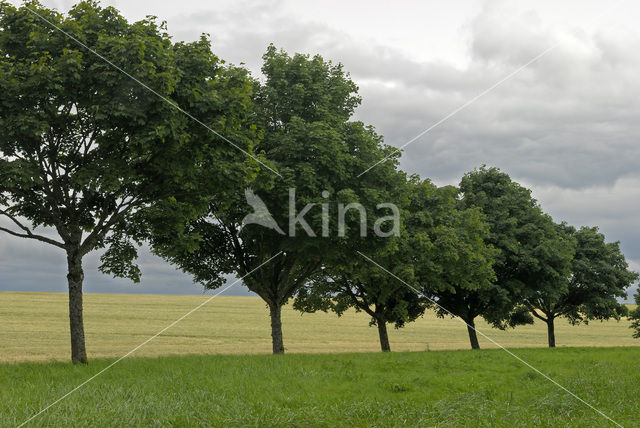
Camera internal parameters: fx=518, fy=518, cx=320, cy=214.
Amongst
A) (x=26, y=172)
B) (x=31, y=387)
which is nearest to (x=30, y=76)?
(x=26, y=172)

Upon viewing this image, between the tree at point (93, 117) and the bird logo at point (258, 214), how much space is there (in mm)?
3893

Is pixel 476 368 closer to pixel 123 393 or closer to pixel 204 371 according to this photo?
pixel 204 371

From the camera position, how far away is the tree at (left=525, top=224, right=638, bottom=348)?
168ft

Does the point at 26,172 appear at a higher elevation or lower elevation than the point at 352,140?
lower

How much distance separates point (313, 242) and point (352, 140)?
6.04 metres

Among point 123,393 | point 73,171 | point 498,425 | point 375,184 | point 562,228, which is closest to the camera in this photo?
point 498,425

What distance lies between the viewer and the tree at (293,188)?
959 inches

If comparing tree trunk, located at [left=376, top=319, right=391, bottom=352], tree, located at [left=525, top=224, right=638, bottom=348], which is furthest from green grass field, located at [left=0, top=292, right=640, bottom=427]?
tree, located at [left=525, top=224, right=638, bottom=348]

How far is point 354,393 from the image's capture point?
14.4 metres

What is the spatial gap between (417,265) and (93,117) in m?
23.2

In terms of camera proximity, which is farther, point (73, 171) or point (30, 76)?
point (73, 171)

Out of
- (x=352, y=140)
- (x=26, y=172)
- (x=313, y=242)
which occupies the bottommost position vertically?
(x=313, y=242)

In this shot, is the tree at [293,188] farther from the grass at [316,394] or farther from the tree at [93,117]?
the grass at [316,394]

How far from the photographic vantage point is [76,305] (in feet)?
67.7
